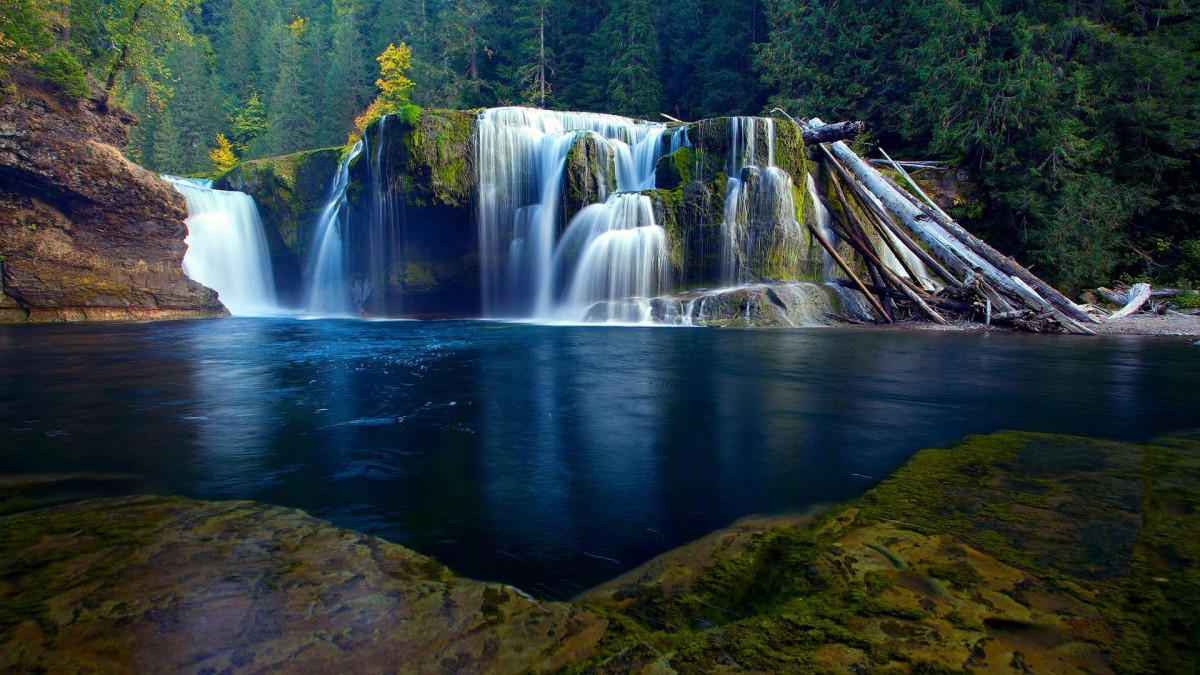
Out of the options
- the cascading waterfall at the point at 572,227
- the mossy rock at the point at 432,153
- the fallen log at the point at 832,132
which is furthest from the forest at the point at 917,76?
the mossy rock at the point at 432,153

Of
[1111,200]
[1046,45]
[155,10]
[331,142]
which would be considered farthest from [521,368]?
[331,142]

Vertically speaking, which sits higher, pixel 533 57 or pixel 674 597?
pixel 533 57

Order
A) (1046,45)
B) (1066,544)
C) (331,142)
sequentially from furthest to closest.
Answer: (331,142), (1046,45), (1066,544)

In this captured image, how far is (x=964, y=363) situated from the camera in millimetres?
7906

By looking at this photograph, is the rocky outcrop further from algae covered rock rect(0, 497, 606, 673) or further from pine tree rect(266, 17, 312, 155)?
pine tree rect(266, 17, 312, 155)

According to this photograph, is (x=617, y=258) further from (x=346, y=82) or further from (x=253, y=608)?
(x=346, y=82)

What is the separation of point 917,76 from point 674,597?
982 inches

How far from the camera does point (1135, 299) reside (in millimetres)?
14531

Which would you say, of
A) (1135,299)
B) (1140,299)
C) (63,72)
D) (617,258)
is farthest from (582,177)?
(63,72)

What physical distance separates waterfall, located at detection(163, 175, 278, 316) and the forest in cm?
438

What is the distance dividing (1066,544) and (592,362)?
21.3 ft

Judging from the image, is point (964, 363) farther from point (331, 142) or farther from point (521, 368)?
point (331, 142)

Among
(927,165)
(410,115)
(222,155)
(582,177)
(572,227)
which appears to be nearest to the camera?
(572,227)

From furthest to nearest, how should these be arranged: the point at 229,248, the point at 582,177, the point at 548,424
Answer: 1. the point at 229,248
2. the point at 582,177
3. the point at 548,424
